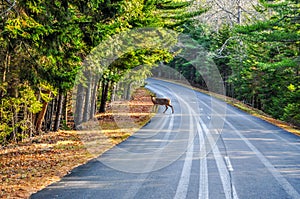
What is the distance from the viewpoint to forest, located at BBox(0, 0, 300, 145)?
29.2ft

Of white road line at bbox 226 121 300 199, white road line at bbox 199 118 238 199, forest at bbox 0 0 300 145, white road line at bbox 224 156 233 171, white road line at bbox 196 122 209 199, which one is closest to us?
white road line at bbox 196 122 209 199

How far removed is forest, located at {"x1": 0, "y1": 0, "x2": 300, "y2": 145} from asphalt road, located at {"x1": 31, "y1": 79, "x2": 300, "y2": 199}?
10.0 ft

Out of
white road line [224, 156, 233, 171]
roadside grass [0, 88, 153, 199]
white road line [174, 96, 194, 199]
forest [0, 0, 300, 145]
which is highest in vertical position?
forest [0, 0, 300, 145]

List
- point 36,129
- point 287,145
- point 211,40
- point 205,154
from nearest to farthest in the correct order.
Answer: point 205,154, point 287,145, point 36,129, point 211,40

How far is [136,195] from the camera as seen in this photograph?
7.04m

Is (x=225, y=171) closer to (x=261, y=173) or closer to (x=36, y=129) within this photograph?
(x=261, y=173)

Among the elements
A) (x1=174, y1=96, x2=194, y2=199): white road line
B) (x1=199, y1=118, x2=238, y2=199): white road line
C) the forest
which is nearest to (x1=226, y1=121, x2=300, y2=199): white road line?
(x1=199, y1=118, x2=238, y2=199): white road line

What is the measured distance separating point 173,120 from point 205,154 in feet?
34.6

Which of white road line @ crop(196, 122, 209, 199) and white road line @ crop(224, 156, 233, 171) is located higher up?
white road line @ crop(224, 156, 233, 171)

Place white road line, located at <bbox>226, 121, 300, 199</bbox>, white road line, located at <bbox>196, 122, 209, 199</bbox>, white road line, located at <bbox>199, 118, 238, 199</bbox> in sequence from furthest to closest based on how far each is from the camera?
white road line, located at <bbox>226, 121, 300, 199</bbox> < white road line, located at <bbox>199, 118, 238, 199</bbox> < white road line, located at <bbox>196, 122, 209, 199</bbox>

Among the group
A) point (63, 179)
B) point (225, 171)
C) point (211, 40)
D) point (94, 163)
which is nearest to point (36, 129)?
point (94, 163)

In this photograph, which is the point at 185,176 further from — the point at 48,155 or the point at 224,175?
the point at 48,155

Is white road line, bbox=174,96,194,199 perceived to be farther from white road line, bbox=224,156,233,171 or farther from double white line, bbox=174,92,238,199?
white road line, bbox=224,156,233,171

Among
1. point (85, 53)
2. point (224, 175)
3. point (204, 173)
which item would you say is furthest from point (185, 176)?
point (85, 53)
